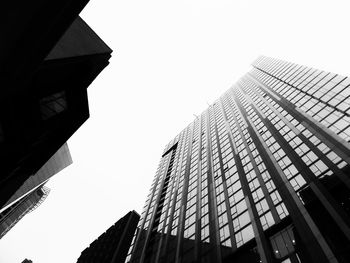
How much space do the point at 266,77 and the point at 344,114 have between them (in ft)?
184

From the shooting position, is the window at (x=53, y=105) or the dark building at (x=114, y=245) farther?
the dark building at (x=114, y=245)

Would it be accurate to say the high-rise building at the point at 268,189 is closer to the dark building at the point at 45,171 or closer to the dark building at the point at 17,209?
the dark building at the point at 45,171

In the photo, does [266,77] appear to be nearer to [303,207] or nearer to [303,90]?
[303,90]

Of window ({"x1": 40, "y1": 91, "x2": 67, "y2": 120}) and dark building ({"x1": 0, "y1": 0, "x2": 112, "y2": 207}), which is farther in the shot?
window ({"x1": 40, "y1": 91, "x2": 67, "y2": 120})

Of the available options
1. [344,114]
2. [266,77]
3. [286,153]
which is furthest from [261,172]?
[266,77]

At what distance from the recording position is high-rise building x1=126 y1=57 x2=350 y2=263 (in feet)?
91.1

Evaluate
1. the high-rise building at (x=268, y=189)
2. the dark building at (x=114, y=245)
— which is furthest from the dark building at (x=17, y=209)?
the high-rise building at (x=268, y=189)

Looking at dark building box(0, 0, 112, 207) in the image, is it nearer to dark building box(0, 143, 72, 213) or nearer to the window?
the window

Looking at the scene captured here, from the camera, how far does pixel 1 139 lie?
708 inches

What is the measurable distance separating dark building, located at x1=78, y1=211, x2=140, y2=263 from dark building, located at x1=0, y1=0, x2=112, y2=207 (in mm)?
42584

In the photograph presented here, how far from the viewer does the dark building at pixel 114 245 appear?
6761 cm

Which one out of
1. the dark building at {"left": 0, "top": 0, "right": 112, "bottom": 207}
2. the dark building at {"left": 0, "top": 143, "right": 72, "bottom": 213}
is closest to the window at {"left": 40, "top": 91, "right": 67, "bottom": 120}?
the dark building at {"left": 0, "top": 0, "right": 112, "bottom": 207}

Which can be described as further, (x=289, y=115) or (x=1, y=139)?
(x=289, y=115)

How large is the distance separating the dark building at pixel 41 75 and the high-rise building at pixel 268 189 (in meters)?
23.6
